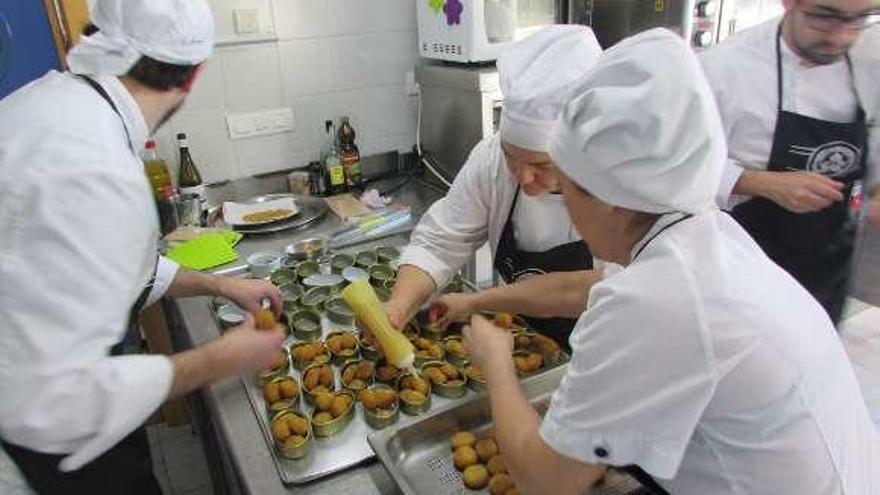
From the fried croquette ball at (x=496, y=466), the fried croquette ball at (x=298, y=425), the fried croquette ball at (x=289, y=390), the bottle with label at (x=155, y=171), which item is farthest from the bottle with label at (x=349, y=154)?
the fried croquette ball at (x=496, y=466)

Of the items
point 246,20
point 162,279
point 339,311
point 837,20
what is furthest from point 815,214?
point 246,20

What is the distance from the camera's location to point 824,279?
59.6 inches

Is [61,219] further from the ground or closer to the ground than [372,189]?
further from the ground

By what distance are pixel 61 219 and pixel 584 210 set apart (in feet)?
2.16

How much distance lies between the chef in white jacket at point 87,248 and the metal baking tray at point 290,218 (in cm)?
89

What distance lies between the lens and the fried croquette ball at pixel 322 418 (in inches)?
38.7

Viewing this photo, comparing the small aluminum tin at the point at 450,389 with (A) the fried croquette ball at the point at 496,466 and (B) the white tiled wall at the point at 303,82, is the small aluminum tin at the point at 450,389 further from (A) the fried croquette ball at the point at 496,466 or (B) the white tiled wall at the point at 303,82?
(B) the white tiled wall at the point at 303,82

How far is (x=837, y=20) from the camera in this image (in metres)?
1.24

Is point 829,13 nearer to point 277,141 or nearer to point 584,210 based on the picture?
point 584,210

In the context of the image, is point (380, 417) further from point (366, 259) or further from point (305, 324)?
point (366, 259)

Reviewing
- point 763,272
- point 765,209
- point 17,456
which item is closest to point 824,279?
point 765,209

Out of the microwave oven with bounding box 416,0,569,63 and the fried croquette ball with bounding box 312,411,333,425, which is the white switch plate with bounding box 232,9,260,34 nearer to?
the microwave oven with bounding box 416,0,569,63

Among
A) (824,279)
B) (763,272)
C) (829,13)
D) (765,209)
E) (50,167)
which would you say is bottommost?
(824,279)

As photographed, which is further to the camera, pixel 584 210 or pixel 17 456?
pixel 17 456
